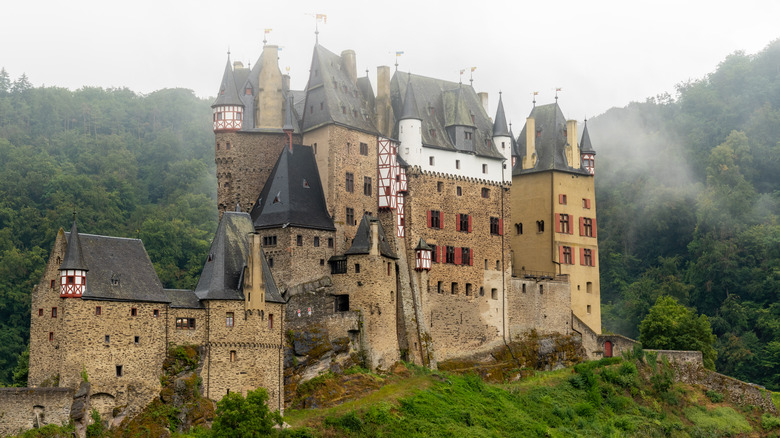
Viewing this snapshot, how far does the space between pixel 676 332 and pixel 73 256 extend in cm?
3976

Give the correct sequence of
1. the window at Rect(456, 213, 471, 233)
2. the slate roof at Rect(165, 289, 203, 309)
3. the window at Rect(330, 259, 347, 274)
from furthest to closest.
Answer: the window at Rect(456, 213, 471, 233) < the window at Rect(330, 259, 347, 274) < the slate roof at Rect(165, 289, 203, 309)

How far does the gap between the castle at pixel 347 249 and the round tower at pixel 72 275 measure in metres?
0.06

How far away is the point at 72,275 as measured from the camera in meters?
53.1

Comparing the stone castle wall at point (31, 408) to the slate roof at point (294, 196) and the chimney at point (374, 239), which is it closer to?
the slate roof at point (294, 196)

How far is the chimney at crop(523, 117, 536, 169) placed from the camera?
251 ft

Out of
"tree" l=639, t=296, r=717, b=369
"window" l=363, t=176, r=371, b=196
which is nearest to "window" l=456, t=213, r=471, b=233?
"window" l=363, t=176, r=371, b=196

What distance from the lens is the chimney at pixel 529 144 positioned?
76.6 metres

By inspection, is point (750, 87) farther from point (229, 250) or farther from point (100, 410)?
point (100, 410)

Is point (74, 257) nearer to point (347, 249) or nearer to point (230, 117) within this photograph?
point (230, 117)

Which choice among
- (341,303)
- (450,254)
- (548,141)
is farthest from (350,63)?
(341,303)

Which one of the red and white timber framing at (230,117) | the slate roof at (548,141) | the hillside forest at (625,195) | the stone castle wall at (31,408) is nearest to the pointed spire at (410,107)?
the slate roof at (548,141)

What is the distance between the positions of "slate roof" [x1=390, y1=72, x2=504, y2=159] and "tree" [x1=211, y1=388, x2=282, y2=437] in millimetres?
23132

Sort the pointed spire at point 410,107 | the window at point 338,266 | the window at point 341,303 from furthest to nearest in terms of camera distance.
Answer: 1. the pointed spire at point 410,107
2. the window at point 338,266
3. the window at point 341,303

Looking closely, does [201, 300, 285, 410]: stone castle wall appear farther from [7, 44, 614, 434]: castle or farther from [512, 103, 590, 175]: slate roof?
[512, 103, 590, 175]: slate roof
